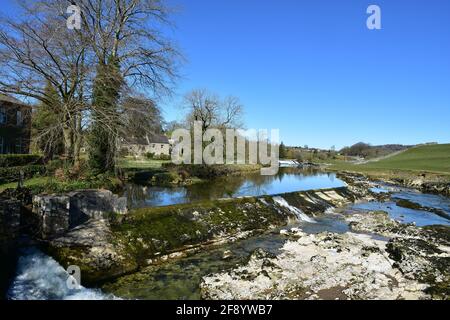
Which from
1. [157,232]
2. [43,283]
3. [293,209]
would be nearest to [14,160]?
[157,232]

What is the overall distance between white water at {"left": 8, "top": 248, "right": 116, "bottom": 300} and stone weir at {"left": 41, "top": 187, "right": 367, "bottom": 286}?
1.24 ft

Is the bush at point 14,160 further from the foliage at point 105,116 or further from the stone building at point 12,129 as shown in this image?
the foliage at point 105,116

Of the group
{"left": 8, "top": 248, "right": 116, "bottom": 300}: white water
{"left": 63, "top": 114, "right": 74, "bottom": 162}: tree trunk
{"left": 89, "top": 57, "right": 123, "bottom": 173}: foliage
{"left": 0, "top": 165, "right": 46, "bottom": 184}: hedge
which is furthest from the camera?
{"left": 63, "top": 114, "right": 74, "bottom": 162}: tree trunk

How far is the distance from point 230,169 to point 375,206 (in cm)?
2200

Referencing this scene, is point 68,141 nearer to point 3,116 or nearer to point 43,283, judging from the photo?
point 43,283

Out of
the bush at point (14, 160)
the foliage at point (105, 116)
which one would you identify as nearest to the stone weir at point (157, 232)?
the foliage at point (105, 116)

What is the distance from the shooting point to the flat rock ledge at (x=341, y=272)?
337 inches

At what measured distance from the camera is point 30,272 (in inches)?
352

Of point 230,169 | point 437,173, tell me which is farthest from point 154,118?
point 437,173

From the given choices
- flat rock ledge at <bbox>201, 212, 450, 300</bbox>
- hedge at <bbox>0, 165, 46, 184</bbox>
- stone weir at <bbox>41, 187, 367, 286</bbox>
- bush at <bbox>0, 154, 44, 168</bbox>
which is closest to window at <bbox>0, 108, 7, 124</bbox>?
bush at <bbox>0, 154, 44, 168</bbox>

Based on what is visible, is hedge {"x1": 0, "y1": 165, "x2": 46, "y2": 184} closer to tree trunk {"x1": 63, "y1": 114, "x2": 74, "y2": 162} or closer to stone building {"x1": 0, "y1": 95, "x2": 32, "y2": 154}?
tree trunk {"x1": 63, "y1": 114, "x2": 74, "y2": 162}

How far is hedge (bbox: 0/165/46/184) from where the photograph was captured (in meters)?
17.8

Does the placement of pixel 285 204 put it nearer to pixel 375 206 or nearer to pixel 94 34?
pixel 375 206

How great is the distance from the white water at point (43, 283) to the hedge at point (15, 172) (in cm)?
1015
